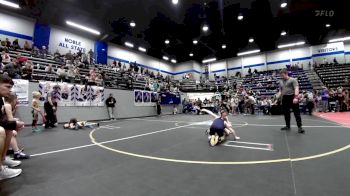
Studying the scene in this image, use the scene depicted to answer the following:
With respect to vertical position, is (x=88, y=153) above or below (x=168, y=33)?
below

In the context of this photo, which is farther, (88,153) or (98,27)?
(98,27)

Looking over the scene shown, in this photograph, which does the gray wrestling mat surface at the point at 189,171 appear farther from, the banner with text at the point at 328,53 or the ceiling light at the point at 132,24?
the banner with text at the point at 328,53

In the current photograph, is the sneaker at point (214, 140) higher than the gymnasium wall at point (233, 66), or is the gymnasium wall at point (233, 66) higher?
the gymnasium wall at point (233, 66)

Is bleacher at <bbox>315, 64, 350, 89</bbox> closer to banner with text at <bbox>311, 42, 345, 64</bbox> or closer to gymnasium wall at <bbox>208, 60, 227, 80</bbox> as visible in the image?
banner with text at <bbox>311, 42, 345, 64</bbox>

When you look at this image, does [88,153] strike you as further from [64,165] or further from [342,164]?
[342,164]

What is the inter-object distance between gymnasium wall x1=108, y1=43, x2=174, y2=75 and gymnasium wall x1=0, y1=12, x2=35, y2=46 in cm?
775

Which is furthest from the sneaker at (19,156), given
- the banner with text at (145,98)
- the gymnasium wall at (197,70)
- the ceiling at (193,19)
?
the gymnasium wall at (197,70)

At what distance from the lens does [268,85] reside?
2227 centimetres

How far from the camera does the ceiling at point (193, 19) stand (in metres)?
12.8

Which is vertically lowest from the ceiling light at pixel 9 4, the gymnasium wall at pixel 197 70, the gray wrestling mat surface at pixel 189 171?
the gray wrestling mat surface at pixel 189 171

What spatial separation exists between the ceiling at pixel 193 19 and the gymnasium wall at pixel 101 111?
18.1ft

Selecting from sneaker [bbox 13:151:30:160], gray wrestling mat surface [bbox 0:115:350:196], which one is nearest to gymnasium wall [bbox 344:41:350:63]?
gray wrestling mat surface [bbox 0:115:350:196]

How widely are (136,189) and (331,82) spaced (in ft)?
83.2

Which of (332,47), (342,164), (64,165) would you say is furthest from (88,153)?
(332,47)
